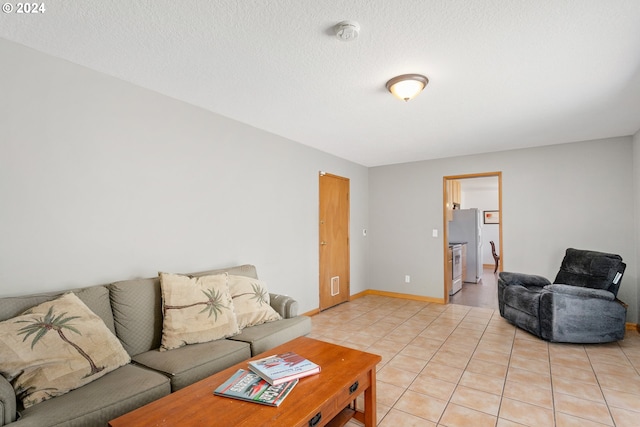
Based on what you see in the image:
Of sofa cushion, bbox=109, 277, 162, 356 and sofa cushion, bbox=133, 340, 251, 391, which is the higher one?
sofa cushion, bbox=109, 277, 162, 356

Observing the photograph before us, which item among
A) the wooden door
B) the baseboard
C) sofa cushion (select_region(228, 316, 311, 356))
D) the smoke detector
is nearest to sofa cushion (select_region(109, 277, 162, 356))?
sofa cushion (select_region(228, 316, 311, 356))

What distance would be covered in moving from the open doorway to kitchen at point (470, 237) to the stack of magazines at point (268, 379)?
3.99 meters

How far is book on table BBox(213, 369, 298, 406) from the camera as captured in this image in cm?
149

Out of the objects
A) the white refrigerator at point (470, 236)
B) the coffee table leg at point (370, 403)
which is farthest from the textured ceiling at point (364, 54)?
the white refrigerator at point (470, 236)

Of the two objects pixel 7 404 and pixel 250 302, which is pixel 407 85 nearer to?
pixel 250 302

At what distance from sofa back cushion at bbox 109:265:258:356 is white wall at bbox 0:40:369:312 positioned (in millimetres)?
255

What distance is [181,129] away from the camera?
288 cm

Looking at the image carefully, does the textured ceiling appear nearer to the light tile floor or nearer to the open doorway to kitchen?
the open doorway to kitchen

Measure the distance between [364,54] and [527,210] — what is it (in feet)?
12.4

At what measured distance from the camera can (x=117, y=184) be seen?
2.43m

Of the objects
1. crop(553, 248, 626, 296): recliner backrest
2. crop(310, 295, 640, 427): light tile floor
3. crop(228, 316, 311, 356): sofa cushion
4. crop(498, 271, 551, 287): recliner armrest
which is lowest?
crop(310, 295, 640, 427): light tile floor

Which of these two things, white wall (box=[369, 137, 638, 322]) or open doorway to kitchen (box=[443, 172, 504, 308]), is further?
open doorway to kitchen (box=[443, 172, 504, 308])

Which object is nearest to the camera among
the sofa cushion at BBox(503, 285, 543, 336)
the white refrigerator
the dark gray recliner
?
the dark gray recliner

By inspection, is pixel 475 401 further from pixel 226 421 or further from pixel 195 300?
pixel 195 300
